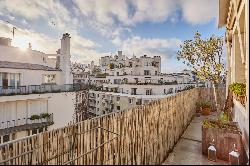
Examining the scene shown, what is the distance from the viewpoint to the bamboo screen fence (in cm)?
374

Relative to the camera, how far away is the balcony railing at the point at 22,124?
22155 mm

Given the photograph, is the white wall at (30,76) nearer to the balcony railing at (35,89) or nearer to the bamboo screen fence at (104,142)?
the balcony railing at (35,89)

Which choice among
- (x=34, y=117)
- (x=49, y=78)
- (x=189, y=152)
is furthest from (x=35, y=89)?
(x=189, y=152)

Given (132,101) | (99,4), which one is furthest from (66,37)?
(132,101)

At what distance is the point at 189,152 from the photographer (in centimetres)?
643

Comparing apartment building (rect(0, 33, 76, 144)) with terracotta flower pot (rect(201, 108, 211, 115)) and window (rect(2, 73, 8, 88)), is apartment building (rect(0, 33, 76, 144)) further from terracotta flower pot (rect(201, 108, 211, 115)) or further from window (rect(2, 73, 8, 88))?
terracotta flower pot (rect(201, 108, 211, 115))

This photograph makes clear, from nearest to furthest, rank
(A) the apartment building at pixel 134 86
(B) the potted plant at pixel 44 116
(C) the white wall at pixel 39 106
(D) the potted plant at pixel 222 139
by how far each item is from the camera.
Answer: (D) the potted plant at pixel 222 139 < (C) the white wall at pixel 39 106 < (B) the potted plant at pixel 44 116 < (A) the apartment building at pixel 134 86

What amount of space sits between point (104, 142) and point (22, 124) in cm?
2194

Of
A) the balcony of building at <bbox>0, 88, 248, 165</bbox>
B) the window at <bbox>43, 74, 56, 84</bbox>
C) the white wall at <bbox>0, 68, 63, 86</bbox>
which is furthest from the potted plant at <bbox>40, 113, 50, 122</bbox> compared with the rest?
the balcony of building at <bbox>0, 88, 248, 165</bbox>

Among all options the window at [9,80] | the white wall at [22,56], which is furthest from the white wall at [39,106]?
the white wall at [22,56]

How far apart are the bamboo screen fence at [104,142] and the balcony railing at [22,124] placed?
19777mm

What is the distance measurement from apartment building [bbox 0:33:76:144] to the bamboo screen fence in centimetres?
1932

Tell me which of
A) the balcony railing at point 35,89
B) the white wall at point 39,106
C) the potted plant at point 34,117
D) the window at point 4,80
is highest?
the window at point 4,80

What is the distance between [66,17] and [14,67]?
8232mm
